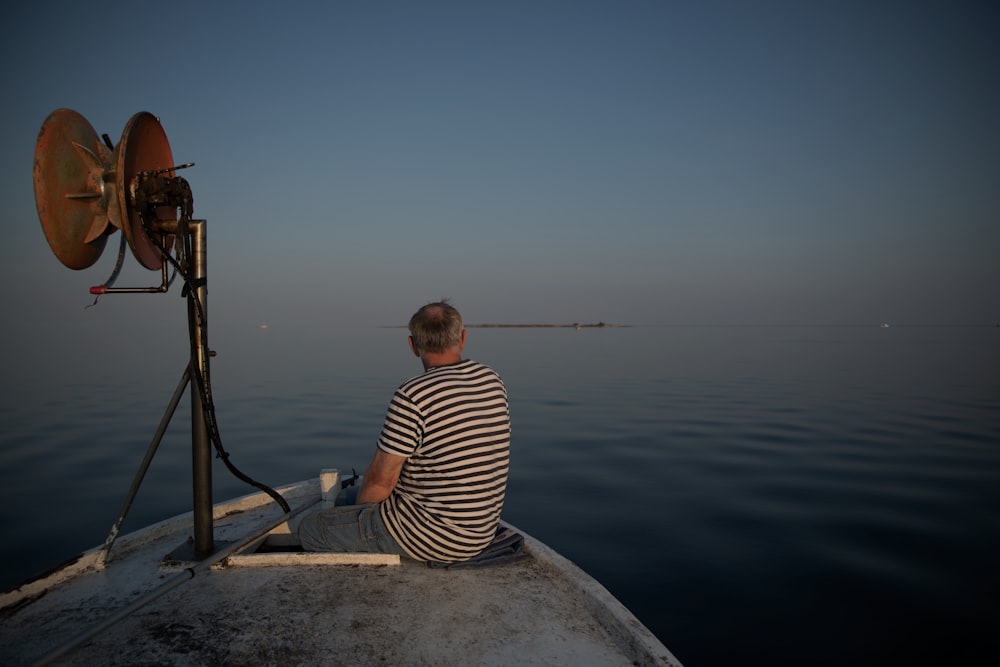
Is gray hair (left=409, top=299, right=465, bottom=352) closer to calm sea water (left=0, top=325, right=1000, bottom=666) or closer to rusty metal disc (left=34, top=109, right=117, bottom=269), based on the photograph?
rusty metal disc (left=34, top=109, right=117, bottom=269)

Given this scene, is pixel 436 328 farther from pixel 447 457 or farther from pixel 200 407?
pixel 200 407

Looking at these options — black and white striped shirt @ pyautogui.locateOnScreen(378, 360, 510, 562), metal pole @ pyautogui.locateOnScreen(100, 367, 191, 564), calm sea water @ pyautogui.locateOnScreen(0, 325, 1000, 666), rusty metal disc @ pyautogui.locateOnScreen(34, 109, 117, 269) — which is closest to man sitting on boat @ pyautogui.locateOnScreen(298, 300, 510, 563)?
black and white striped shirt @ pyautogui.locateOnScreen(378, 360, 510, 562)

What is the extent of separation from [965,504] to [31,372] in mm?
28525

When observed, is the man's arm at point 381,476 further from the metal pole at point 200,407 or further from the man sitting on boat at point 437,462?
the metal pole at point 200,407

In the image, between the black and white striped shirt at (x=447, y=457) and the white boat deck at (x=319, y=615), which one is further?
the black and white striped shirt at (x=447, y=457)

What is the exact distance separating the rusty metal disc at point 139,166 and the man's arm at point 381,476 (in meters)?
2.07

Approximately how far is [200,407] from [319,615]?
1642 mm

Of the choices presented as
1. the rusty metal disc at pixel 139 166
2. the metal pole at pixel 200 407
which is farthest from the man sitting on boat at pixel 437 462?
the rusty metal disc at pixel 139 166

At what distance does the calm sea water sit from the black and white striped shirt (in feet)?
7.32

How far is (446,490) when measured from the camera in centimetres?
370

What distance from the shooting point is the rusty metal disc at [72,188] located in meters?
3.45

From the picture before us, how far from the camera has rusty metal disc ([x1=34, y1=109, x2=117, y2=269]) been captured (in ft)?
11.3

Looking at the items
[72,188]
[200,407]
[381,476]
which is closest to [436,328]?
[381,476]

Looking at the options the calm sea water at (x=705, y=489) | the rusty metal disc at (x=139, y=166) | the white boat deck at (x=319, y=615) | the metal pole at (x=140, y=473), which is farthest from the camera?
the calm sea water at (x=705, y=489)
